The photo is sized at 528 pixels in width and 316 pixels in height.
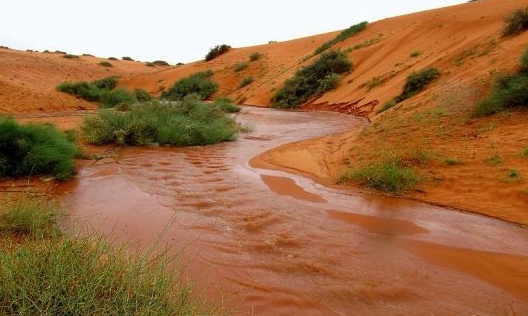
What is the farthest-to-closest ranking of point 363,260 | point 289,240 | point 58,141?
point 58,141 → point 289,240 → point 363,260

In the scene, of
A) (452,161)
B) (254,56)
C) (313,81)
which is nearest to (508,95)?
(452,161)

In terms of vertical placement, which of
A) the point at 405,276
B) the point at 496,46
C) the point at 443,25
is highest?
the point at 443,25

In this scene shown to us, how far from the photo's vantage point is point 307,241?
4316 mm

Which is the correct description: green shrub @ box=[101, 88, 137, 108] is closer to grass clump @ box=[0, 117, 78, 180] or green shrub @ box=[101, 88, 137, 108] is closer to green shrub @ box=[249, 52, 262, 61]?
grass clump @ box=[0, 117, 78, 180]

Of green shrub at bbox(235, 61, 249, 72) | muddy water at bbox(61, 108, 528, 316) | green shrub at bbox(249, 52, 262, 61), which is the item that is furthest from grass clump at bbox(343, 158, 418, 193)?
green shrub at bbox(249, 52, 262, 61)

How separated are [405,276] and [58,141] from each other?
19.5ft

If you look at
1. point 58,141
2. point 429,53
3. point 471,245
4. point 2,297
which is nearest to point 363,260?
point 471,245

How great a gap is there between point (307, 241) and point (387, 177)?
2.62 meters

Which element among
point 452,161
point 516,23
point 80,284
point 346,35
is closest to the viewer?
point 80,284

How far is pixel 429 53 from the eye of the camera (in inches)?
674

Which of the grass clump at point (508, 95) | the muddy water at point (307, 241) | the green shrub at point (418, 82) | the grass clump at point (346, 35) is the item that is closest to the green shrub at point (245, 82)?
the grass clump at point (346, 35)

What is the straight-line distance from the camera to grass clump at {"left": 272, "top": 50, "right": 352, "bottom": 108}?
2121cm

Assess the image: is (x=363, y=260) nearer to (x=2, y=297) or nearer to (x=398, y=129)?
(x=2, y=297)

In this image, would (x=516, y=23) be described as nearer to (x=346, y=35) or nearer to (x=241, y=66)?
(x=346, y=35)
